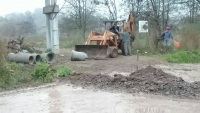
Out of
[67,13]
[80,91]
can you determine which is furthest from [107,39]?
[67,13]

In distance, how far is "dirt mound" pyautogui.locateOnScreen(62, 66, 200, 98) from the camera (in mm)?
9047

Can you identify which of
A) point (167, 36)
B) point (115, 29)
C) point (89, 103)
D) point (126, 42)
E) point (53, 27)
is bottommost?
point (89, 103)

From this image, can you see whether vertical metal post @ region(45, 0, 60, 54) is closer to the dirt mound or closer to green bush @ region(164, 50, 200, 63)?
green bush @ region(164, 50, 200, 63)

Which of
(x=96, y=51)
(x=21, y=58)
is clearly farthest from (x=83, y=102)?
(x=96, y=51)

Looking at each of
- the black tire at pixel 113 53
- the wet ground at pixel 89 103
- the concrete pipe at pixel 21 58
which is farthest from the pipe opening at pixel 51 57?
the wet ground at pixel 89 103

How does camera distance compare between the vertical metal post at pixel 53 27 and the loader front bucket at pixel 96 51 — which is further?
the vertical metal post at pixel 53 27

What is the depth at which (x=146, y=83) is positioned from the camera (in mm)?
9773

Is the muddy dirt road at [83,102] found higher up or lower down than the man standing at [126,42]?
lower down

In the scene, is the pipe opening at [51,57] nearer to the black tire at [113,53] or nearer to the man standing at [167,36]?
the black tire at [113,53]

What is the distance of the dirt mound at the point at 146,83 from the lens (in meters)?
9.05

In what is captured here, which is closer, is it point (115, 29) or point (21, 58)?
point (21, 58)

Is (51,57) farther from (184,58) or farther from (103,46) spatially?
(184,58)

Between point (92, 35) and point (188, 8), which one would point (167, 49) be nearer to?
point (92, 35)

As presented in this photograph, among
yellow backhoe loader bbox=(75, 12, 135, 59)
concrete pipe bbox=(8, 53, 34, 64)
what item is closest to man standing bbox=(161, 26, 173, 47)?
yellow backhoe loader bbox=(75, 12, 135, 59)
